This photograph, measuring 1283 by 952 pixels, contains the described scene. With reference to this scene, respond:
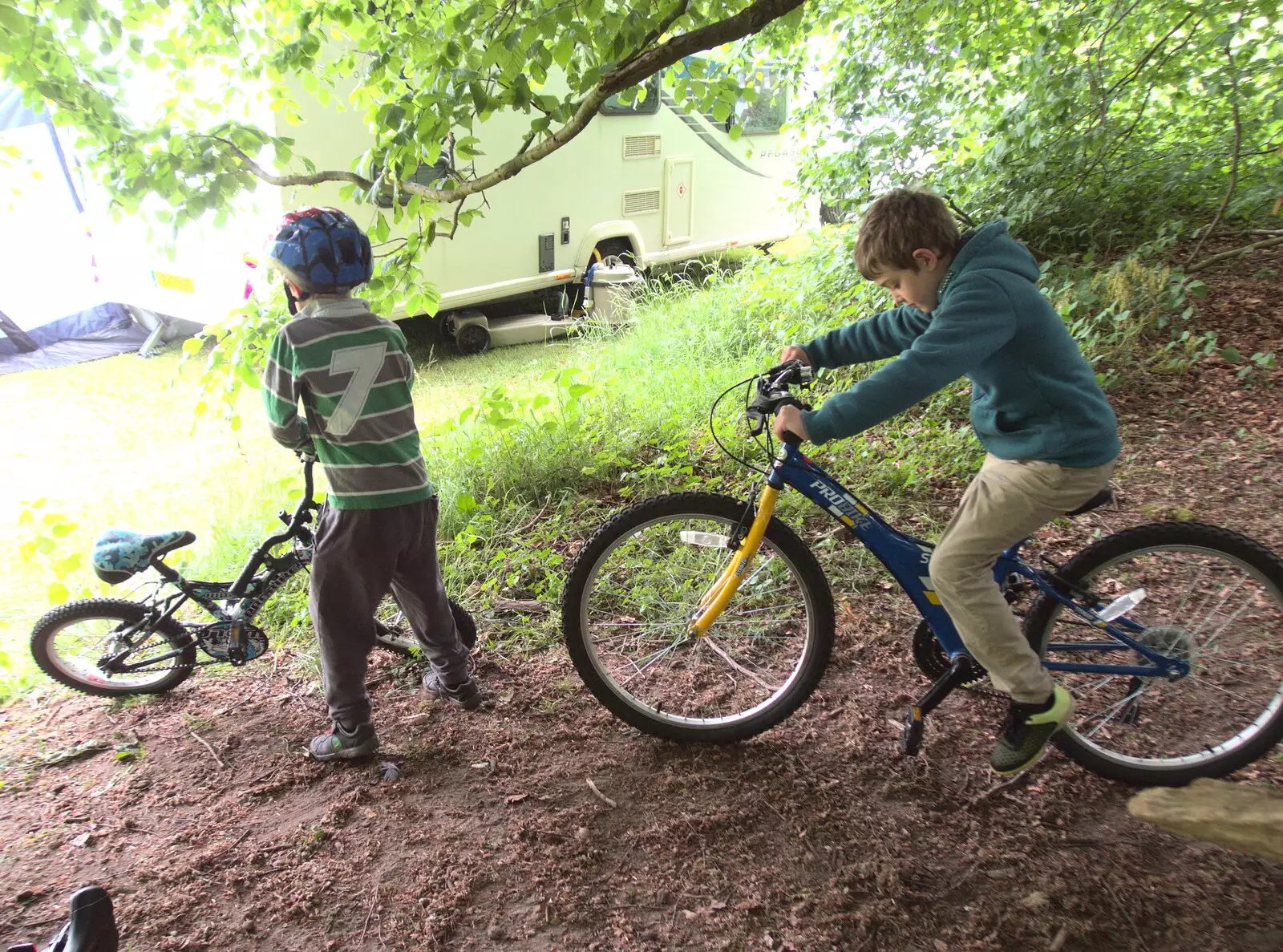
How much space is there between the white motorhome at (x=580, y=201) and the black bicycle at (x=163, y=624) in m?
3.41

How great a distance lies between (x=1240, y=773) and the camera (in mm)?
2305

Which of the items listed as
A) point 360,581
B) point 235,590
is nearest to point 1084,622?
point 360,581

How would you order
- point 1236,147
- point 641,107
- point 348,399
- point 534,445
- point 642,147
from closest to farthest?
point 348,399 → point 534,445 → point 1236,147 → point 641,107 → point 642,147

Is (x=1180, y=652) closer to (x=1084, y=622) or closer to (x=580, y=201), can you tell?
(x=1084, y=622)

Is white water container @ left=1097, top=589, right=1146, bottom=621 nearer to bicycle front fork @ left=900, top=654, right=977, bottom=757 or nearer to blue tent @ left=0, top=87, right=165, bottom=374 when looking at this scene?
bicycle front fork @ left=900, top=654, right=977, bottom=757

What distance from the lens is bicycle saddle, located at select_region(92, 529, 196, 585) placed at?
8.58 feet

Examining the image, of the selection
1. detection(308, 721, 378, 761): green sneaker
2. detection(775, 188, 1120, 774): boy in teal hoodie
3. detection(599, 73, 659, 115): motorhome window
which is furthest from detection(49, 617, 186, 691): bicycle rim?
detection(599, 73, 659, 115): motorhome window

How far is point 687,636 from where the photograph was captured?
251cm

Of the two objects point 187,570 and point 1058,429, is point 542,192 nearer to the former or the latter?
point 187,570

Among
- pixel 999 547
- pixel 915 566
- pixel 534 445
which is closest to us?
pixel 999 547

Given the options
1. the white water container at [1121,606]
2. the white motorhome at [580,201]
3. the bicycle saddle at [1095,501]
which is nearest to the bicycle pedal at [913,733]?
the white water container at [1121,606]

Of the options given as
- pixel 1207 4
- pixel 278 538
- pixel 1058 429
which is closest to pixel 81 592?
pixel 278 538

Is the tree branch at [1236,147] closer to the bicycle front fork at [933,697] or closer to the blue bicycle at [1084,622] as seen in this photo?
the blue bicycle at [1084,622]

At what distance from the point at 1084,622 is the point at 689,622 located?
1200 mm
